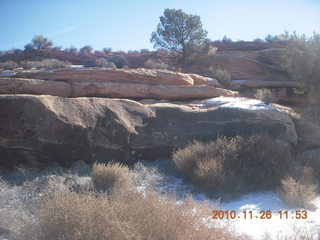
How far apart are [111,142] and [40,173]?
1672 millimetres

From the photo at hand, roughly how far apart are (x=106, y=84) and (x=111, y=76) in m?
0.59

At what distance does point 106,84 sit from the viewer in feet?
28.7

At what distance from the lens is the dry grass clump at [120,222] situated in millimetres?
2604

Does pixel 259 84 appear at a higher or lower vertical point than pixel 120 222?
higher

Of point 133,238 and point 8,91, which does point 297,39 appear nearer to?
point 8,91

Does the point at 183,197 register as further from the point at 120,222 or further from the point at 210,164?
the point at 120,222

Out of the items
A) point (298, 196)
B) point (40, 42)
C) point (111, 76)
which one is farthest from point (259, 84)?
point (40, 42)

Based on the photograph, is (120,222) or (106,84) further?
(106,84)

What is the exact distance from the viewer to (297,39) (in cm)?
1328

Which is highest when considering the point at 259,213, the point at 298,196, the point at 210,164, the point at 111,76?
the point at 111,76

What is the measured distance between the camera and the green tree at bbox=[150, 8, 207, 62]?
19703 mm

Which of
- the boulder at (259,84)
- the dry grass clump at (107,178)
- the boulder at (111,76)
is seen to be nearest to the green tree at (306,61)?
the boulder at (259,84)

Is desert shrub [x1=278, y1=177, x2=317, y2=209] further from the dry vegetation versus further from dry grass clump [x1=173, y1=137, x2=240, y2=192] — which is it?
the dry vegetation

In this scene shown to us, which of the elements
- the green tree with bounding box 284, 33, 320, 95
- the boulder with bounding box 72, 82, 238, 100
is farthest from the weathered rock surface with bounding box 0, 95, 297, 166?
the green tree with bounding box 284, 33, 320, 95
